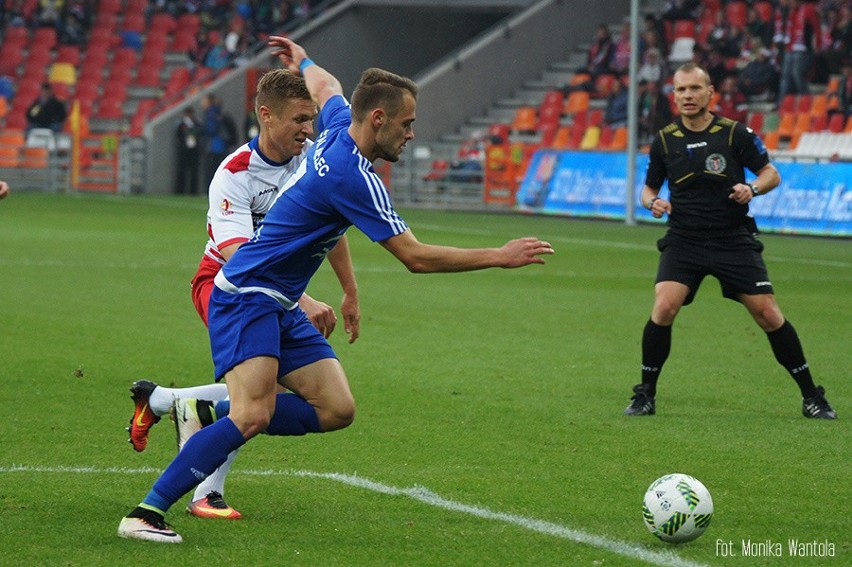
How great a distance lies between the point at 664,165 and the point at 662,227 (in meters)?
17.5

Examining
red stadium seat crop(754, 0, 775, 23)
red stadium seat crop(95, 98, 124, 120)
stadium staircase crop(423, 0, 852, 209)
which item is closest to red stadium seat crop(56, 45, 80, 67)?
red stadium seat crop(95, 98, 124, 120)

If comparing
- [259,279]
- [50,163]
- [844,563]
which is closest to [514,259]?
[259,279]

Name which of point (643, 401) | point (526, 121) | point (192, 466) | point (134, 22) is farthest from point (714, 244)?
point (134, 22)

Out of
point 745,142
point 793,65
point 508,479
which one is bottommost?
point 508,479

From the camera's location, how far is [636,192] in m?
27.5

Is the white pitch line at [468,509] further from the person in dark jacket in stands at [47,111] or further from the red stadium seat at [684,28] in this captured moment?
the person in dark jacket in stands at [47,111]

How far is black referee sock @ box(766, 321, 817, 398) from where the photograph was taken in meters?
8.80

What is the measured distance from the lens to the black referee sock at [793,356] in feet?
28.9

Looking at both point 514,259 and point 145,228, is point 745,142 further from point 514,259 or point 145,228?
point 145,228

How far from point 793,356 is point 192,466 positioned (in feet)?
14.6

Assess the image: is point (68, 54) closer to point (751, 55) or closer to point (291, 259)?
point (751, 55)

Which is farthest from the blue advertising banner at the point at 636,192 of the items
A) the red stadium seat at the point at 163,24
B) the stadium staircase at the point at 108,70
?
the red stadium seat at the point at 163,24

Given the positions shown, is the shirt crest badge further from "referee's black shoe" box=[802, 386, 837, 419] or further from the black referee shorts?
"referee's black shoe" box=[802, 386, 837, 419]

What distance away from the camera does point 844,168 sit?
899 inches
